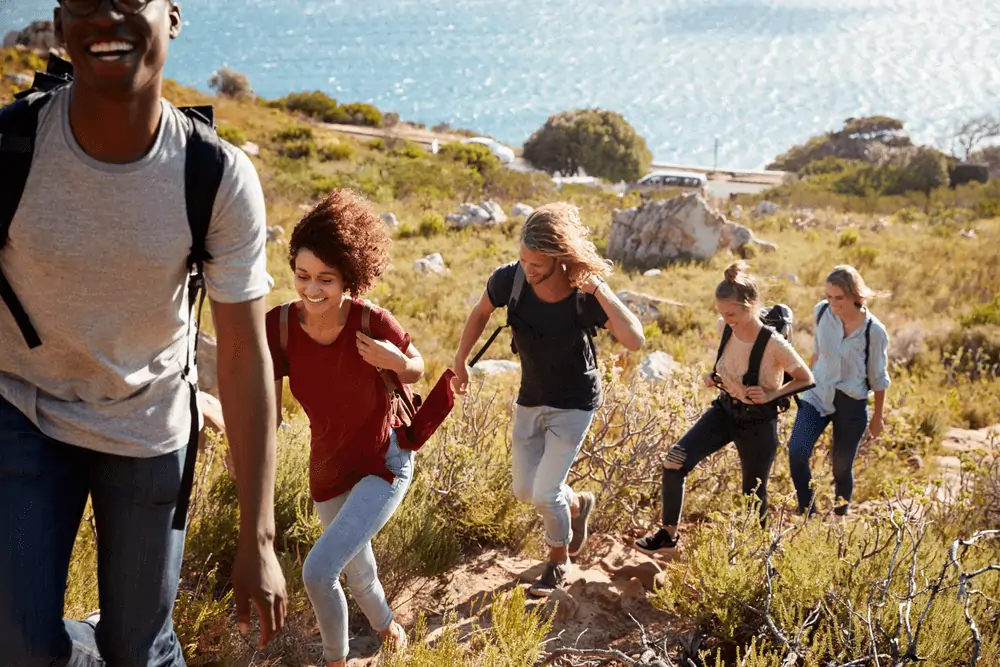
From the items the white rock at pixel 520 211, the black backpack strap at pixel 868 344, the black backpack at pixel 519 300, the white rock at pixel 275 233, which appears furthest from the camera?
the white rock at pixel 520 211

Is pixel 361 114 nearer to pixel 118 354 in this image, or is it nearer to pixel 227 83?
pixel 227 83

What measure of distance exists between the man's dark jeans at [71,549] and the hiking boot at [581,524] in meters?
2.46

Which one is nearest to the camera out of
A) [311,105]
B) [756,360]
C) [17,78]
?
[756,360]

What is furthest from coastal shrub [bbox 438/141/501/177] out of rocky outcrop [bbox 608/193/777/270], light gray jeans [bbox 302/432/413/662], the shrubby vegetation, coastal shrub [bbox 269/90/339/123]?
light gray jeans [bbox 302/432/413/662]

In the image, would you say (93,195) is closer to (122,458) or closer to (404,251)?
(122,458)

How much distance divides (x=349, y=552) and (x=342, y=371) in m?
0.58

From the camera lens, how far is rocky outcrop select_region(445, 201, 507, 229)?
18.4 metres

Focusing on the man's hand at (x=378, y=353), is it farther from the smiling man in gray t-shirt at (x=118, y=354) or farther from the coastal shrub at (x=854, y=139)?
the coastal shrub at (x=854, y=139)

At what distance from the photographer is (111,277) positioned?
1.68 metres

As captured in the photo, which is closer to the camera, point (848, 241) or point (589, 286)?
point (589, 286)

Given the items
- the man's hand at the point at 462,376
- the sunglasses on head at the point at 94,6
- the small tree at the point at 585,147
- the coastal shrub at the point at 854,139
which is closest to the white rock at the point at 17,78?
the small tree at the point at 585,147

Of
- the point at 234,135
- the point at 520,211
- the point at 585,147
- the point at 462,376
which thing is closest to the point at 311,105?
the point at 585,147

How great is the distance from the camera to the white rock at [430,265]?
563 inches

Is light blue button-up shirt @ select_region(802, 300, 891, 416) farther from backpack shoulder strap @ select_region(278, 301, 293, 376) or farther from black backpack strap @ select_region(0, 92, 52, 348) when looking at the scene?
A: black backpack strap @ select_region(0, 92, 52, 348)
